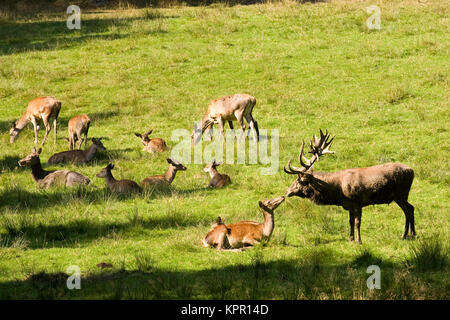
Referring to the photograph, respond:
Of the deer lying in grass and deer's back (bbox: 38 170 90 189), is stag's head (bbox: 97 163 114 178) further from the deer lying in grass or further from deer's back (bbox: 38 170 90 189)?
the deer lying in grass

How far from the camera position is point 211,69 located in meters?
26.8

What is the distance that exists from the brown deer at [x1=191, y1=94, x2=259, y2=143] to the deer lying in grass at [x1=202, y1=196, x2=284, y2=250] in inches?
342

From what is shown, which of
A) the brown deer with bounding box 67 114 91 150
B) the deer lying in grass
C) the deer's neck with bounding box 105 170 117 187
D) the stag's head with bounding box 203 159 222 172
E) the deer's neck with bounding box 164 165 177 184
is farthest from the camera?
the brown deer with bounding box 67 114 91 150

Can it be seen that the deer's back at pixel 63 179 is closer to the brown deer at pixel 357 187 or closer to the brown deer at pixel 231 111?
the brown deer at pixel 231 111

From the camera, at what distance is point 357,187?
37.3ft

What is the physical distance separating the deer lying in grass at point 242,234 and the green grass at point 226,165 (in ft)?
0.91

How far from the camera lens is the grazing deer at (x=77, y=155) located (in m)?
18.1

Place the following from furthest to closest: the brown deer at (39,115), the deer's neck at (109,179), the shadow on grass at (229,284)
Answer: the brown deer at (39,115), the deer's neck at (109,179), the shadow on grass at (229,284)

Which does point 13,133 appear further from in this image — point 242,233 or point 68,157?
point 242,233

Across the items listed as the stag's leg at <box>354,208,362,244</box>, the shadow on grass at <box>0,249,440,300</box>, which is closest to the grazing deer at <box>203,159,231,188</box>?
the stag's leg at <box>354,208,362,244</box>

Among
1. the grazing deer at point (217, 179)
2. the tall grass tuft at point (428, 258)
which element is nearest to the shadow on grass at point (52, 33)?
the grazing deer at point (217, 179)

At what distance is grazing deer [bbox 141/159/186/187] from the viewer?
621 inches
